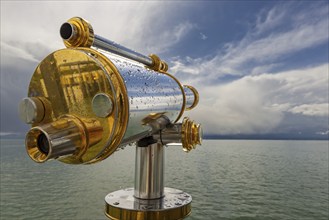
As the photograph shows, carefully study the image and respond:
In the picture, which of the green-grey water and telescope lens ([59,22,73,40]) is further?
the green-grey water

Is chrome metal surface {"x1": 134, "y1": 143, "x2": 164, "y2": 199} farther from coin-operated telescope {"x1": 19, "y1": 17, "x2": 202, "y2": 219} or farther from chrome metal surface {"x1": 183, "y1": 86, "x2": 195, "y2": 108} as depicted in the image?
chrome metal surface {"x1": 183, "y1": 86, "x2": 195, "y2": 108}

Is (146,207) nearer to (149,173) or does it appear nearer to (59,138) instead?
(149,173)

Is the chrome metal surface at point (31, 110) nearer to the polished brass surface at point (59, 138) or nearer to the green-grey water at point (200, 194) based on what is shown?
the polished brass surface at point (59, 138)

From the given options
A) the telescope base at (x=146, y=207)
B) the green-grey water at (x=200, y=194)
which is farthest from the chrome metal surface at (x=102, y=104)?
the green-grey water at (x=200, y=194)

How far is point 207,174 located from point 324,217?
403 inches

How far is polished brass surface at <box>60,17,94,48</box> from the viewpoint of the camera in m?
0.80

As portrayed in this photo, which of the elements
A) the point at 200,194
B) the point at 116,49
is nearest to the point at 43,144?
the point at 116,49

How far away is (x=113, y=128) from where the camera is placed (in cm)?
67

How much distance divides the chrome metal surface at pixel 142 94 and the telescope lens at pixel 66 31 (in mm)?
113

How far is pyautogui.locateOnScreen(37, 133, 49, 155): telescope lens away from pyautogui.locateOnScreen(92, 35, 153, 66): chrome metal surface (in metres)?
0.37

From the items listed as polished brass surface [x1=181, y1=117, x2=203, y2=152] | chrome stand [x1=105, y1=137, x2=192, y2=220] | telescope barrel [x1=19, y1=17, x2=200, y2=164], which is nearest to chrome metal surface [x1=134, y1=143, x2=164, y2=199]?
chrome stand [x1=105, y1=137, x2=192, y2=220]

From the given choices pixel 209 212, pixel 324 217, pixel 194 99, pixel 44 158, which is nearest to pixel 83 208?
pixel 209 212

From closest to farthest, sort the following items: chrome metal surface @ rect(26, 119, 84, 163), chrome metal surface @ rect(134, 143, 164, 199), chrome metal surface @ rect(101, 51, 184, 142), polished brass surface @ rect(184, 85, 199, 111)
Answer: chrome metal surface @ rect(26, 119, 84, 163), chrome metal surface @ rect(101, 51, 184, 142), chrome metal surface @ rect(134, 143, 164, 199), polished brass surface @ rect(184, 85, 199, 111)

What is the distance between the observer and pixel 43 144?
2.07 ft
